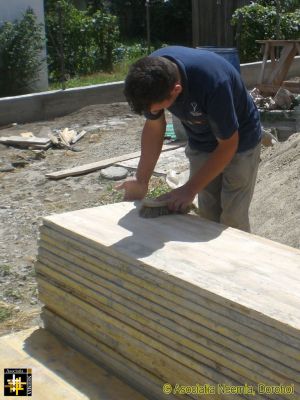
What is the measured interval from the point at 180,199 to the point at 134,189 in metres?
0.49

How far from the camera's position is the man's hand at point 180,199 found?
12.4 feet

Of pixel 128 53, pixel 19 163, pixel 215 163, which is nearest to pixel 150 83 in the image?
pixel 215 163

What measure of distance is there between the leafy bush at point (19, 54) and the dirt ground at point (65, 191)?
2031 mm

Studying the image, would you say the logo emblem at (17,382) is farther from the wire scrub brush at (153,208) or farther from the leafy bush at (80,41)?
the leafy bush at (80,41)

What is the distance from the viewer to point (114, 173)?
810cm

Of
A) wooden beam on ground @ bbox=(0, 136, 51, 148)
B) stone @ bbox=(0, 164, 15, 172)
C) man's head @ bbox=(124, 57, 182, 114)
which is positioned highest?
man's head @ bbox=(124, 57, 182, 114)

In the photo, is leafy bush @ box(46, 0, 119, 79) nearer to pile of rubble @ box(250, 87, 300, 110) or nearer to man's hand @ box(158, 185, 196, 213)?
pile of rubble @ box(250, 87, 300, 110)

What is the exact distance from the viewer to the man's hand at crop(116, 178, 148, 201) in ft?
13.9

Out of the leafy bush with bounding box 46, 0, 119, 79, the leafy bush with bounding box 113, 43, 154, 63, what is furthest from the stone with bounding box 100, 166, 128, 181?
the leafy bush with bounding box 113, 43, 154, 63

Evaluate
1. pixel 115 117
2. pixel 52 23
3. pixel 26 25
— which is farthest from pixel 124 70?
pixel 115 117

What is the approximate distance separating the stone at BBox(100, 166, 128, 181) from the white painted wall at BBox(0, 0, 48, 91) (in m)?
5.54

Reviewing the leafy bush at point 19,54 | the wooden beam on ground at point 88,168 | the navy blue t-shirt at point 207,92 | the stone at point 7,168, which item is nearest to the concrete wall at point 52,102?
the leafy bush at point 19,54

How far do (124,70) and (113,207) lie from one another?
12.1m

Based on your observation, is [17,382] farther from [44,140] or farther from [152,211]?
[44,140]
